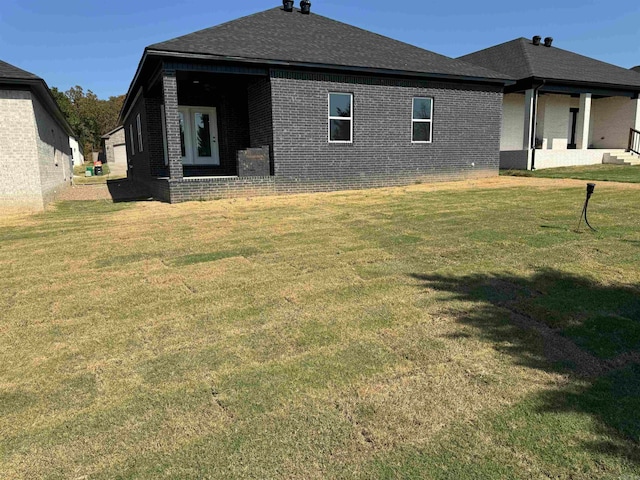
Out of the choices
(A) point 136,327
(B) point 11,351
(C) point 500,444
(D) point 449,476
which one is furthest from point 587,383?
(B) point 11,351

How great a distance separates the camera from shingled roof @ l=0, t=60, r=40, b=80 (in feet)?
36.5

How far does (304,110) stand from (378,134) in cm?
283

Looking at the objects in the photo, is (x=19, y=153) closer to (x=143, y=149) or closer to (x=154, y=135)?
(x=154, y=135)

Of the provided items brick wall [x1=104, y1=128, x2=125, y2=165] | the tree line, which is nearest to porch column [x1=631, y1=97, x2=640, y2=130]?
brick wall [x1=104, y1=128, x2=125, y2=165]

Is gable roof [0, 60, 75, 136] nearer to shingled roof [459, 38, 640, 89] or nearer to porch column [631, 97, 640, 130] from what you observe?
shingled roof [459, 38, 640, 89]

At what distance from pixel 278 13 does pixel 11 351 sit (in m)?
16.4

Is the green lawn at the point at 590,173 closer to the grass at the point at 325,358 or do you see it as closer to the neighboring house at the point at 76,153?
the grass at the point at 325,358

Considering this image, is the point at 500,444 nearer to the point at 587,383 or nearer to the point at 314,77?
the point at 587,383

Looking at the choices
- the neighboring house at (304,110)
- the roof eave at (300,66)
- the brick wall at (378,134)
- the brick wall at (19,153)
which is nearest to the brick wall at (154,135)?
the neighboring house at (304,110)

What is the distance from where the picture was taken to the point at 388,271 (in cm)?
538

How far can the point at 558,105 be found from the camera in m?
24.3

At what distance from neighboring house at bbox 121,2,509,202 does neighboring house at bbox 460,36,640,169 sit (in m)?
4.07

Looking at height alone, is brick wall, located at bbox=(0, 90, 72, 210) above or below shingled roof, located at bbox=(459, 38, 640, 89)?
below

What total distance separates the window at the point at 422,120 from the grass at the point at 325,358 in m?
9.99
